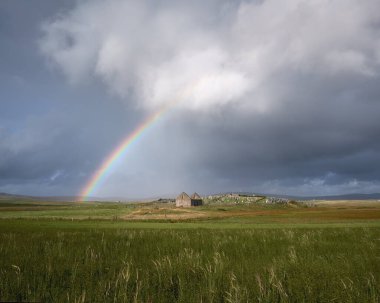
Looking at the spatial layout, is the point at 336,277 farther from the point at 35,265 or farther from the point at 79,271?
the point at 35,265

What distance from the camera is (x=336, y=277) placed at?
678 cm

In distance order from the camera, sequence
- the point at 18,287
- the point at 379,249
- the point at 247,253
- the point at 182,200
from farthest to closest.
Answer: the point at 182,200 → the point at 379,249 → the point at 247,253 → the point at 18,287

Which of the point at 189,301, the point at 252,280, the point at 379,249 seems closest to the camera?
the point at 189,301

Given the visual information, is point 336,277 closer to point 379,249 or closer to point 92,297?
point 92,297

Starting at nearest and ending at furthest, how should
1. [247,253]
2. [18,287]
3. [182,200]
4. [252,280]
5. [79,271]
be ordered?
[18,287] → [252,280] → [79,271] → [247,253] → [182,200]

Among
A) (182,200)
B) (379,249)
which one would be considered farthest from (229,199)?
(379,249)

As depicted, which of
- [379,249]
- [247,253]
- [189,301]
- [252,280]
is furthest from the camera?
[379,249]

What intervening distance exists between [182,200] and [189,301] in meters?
140

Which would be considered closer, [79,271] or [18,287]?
[18,287]

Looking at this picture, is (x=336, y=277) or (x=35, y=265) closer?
(x=336, y=277)

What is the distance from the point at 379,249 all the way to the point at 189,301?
34.0ft

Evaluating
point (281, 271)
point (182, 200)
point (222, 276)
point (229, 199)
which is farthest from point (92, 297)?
point (229, 199)

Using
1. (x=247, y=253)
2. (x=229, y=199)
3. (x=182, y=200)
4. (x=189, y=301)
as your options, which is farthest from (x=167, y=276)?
(x=229, y=199)

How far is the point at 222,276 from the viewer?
6820 mm
